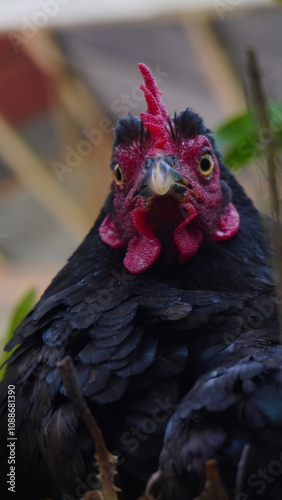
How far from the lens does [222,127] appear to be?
3318mm

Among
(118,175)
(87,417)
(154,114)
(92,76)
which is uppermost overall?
(92,76)

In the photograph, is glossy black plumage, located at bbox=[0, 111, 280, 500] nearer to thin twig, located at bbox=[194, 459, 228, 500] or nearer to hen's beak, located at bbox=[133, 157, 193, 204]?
hen's beak, located at bbox=[133, 157, 193, 204]

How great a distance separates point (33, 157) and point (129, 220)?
6.10 m

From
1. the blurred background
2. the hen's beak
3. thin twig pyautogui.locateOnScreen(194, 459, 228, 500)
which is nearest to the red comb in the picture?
the hen's beak

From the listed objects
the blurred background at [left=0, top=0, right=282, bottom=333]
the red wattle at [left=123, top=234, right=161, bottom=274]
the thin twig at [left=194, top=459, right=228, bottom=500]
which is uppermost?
the blurred background at [left=0, top=0, right=282, bottom=333]

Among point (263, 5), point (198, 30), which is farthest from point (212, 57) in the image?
point (263, 5)

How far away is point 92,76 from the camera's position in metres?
8.16

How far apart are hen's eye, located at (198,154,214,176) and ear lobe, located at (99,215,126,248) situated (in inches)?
16.3

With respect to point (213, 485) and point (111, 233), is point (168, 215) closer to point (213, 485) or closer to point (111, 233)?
point (111, 233)

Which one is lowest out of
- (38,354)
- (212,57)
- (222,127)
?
(38,354)

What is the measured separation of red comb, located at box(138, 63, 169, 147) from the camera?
2926 millimetres

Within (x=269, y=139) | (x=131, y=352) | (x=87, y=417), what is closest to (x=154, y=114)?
(x=131, y=352)

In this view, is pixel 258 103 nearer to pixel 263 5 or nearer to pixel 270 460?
pixel 270 460

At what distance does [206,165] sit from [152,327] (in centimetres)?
79
